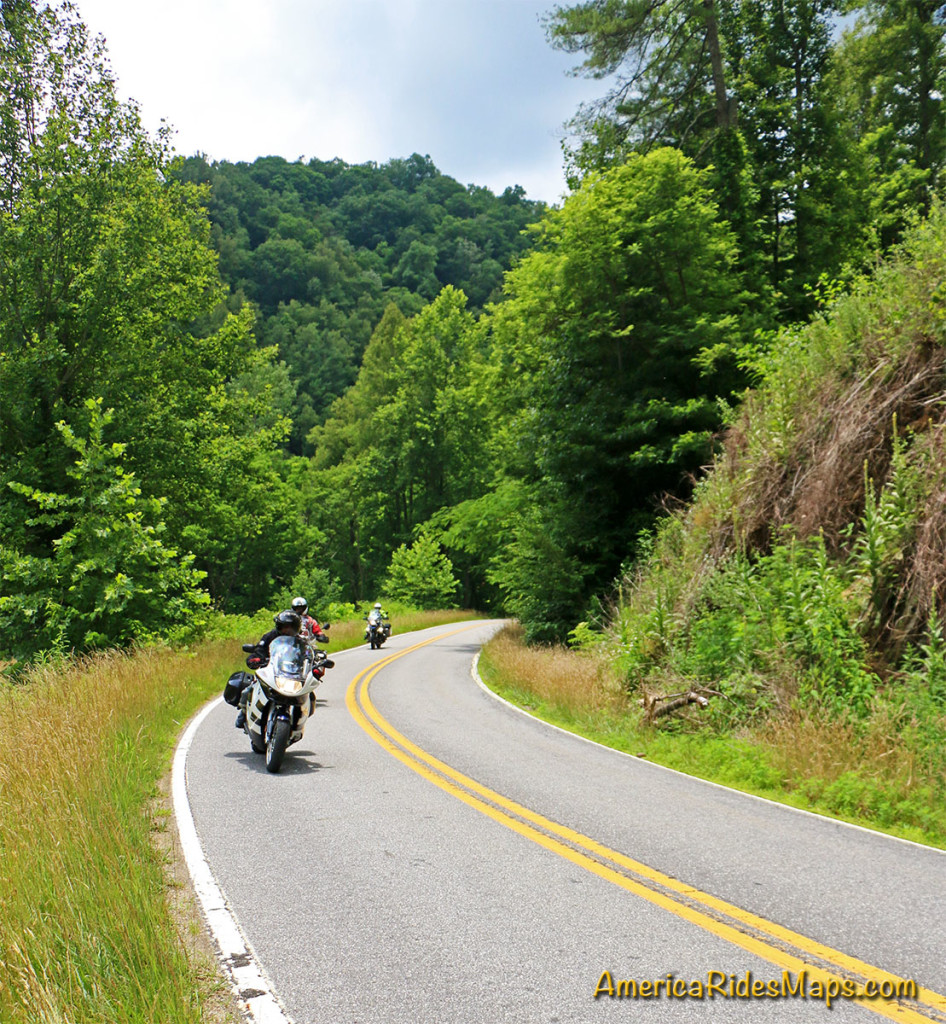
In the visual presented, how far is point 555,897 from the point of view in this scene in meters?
4.74

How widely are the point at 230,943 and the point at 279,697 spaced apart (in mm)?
4771

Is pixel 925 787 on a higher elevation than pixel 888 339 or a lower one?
lower

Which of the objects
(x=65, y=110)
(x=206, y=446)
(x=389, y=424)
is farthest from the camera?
(x=389, y=424)

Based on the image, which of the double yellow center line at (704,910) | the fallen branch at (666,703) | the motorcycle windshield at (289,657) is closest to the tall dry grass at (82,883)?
the motorcycle windshield at (289,657)

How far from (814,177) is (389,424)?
42.8m

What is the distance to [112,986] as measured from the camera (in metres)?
3.41

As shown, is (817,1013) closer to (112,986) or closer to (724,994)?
(724,994)

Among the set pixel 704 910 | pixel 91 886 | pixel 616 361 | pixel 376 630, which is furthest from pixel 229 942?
pixel 376 630

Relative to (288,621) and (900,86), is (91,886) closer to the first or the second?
(288,621)

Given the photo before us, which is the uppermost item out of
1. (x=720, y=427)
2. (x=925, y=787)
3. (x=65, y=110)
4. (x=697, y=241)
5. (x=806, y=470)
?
(x=65, y=110)

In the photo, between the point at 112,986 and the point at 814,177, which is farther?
the point at 814,177

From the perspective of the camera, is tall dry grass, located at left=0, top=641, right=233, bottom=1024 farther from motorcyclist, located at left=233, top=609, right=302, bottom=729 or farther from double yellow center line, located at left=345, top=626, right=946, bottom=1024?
double yellow center line, located at left=345, top=626, right=946, bottom=1024

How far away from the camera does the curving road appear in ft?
11.6

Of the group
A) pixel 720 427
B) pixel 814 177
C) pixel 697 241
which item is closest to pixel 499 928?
pixel 720 427
